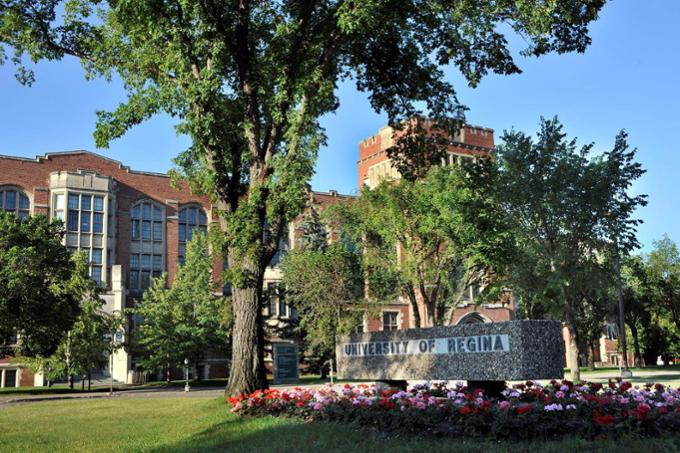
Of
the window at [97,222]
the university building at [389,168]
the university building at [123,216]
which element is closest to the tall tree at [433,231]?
the university building at [123,216]

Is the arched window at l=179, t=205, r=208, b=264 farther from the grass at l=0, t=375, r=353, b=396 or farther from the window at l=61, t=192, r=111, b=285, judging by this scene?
the grass at l=0, t=375, r=353, b=396

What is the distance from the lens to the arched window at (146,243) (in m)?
52.6

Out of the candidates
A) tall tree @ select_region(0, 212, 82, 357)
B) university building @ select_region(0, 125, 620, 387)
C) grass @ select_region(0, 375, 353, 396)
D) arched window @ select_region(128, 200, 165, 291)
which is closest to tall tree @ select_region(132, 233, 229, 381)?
grass @ select_region(0, 375, 353, 396)

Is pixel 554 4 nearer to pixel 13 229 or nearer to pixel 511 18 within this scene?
pixel 511 18

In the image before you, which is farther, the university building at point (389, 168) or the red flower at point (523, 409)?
the university building at point (389, 168)

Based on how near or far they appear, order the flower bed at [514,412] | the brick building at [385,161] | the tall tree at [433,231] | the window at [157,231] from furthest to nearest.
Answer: the brick building at [385,161] < the window at [157,231] < the tall tree at [433,231] < the flower bed at [514,412]

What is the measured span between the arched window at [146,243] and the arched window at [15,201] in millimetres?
7610

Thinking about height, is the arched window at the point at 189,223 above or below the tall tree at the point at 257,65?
above

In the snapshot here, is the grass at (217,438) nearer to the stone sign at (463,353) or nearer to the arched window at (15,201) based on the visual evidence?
the stone sign at (463,353)

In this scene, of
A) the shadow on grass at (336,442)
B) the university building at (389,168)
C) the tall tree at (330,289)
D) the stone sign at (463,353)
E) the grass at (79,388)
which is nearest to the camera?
the shadow on grass at (336,442)

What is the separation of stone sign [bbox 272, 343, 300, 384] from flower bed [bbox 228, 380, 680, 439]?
29363 mm

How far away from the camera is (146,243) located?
53219mm

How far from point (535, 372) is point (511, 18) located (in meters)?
7.82

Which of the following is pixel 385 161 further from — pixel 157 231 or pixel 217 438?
pixel 217 438
